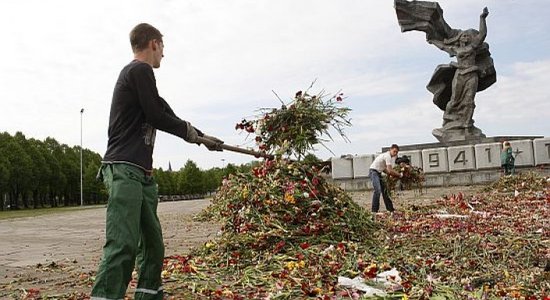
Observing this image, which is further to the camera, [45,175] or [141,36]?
[45,175]

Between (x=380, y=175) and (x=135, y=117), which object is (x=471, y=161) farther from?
(x=135, y=117)

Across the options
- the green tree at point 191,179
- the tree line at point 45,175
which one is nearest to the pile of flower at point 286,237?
the tree line at point 45,175

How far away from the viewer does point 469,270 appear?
4.24 metres

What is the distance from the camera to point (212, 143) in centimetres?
390

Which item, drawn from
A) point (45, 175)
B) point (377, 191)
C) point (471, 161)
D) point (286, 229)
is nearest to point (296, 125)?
point (286, 229)

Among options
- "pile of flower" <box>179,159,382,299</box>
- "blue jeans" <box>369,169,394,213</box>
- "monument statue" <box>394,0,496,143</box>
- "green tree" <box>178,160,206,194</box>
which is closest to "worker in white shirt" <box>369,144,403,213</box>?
"blue jeans" <box>369,169,394,213</box>

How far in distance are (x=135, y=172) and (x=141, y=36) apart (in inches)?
36.5

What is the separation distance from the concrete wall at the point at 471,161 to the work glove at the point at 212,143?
55.7 feet

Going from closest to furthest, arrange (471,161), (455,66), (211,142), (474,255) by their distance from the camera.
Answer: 1. (211,142)
2. (474,255)
3. (471,161)
4. (455,66)

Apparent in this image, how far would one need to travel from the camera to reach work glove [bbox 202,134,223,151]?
3851 millimetres

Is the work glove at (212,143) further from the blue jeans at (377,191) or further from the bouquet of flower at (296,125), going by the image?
the blue jeans at (377,191)

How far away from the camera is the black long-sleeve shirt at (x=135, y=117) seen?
125 inches

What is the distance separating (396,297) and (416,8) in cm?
2198

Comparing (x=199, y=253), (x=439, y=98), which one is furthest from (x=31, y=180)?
(x=199, y=253)
